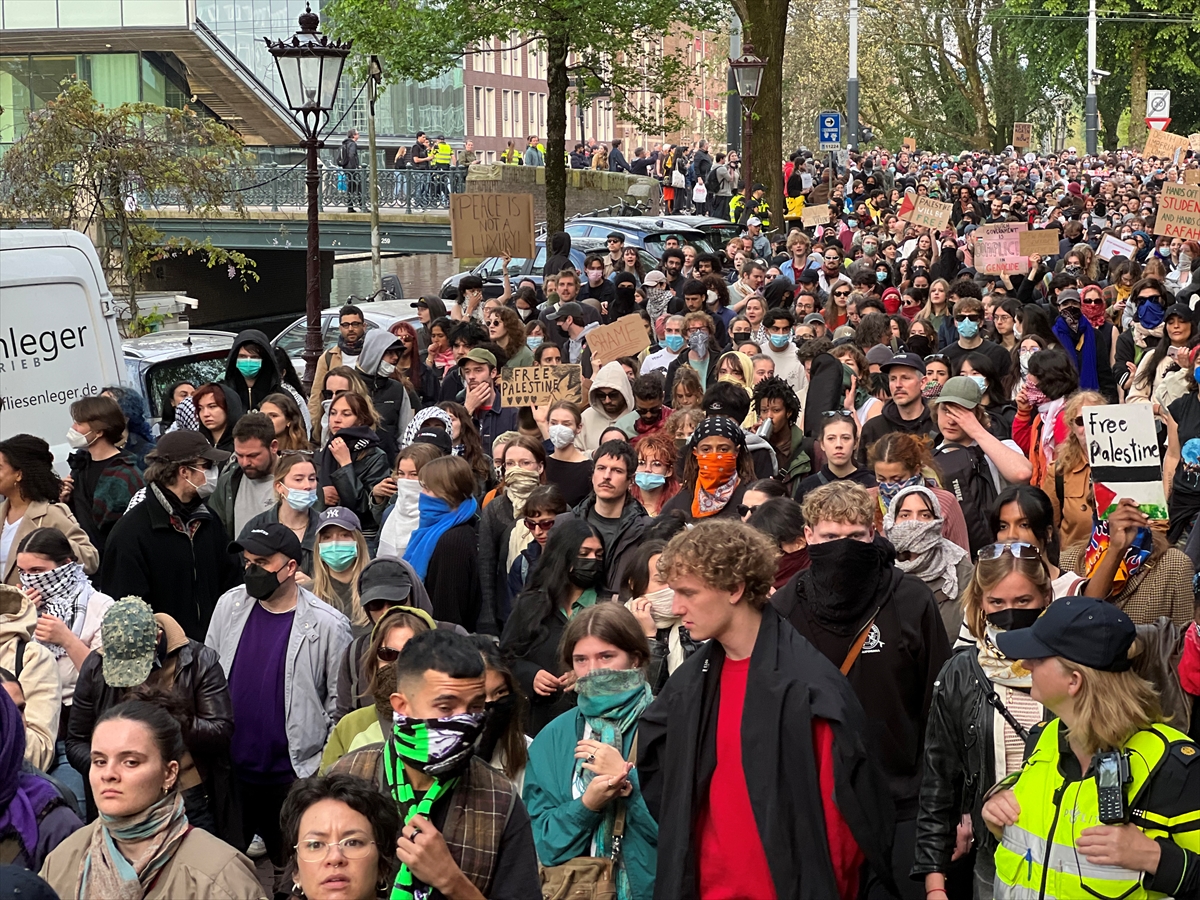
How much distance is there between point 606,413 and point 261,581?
12.9 ft

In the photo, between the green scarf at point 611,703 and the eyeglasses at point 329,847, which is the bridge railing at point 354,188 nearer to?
the green scarf at point 611,703

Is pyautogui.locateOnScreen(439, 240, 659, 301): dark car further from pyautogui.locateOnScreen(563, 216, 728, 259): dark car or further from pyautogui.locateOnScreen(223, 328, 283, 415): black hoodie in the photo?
pyautogui.locateOnScreen(223, 328, 283, 415): black hoodie

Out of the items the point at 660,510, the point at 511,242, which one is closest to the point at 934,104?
the point at 511,242

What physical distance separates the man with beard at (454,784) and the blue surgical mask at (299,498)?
3585 mm

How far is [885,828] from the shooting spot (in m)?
4.40

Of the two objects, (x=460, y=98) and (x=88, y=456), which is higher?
(x=460, y=98)

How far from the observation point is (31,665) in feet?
19.1

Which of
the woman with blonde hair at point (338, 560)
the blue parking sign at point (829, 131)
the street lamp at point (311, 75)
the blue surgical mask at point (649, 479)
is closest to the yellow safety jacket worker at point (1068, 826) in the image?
the woman with blonde hair at point (338, 560)

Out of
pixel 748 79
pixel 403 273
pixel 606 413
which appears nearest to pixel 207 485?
pixel 606 413

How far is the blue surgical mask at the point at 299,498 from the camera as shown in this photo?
25.1 feet

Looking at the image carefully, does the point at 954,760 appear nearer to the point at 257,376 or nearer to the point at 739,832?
the point at 739,832

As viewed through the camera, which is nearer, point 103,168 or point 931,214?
point 931,214

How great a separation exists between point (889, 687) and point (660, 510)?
2.89m

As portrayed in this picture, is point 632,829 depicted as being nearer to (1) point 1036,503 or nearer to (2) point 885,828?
(2) point 885,828
